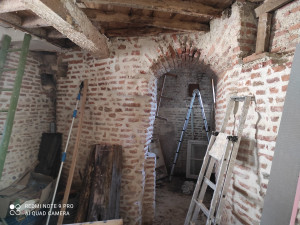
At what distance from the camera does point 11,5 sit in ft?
5.67

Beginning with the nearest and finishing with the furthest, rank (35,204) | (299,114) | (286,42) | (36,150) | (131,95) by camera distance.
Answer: (299,114)
(286,42)
(35,204)
(131,95)
(36,150)

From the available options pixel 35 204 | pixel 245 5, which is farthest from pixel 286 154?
pixel 35 204

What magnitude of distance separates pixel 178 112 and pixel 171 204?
8.46 feet

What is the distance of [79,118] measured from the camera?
119 inches

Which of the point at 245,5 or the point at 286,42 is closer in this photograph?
the point at 286,42

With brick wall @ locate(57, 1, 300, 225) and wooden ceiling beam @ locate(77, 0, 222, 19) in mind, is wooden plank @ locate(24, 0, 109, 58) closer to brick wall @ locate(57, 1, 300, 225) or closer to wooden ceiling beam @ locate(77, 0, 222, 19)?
wooden ceiling beam @ locate(77, 0, 222, 19)

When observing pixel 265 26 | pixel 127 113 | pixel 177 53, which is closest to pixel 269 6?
pixel 265 26

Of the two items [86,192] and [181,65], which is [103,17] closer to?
[181,65]

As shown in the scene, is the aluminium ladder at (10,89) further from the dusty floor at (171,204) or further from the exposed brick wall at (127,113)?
the dusty floor at (171,204)

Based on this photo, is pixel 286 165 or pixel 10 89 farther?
pixel 10 89

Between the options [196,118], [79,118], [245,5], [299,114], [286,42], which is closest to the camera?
[299,114]

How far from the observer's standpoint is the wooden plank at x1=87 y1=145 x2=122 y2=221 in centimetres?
246

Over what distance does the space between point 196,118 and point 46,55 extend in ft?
13.3

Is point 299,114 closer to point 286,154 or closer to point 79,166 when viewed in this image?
point 286,154
